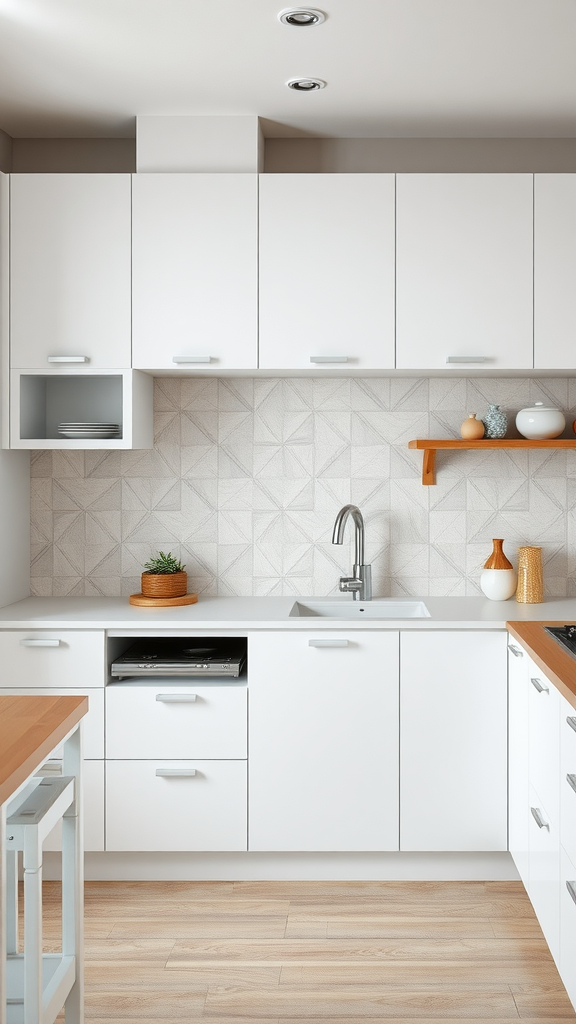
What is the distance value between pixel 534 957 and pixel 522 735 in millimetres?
618

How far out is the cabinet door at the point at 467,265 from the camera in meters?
3.12

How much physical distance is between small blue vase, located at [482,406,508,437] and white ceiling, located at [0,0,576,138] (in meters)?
1.04

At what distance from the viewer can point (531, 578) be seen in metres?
3.33

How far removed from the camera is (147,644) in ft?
11.3

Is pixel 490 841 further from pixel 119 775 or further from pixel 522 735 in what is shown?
pixel 119 775

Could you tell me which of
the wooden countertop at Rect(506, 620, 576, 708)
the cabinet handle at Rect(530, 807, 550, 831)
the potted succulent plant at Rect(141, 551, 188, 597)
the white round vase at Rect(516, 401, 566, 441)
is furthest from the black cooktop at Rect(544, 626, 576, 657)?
the potted succulent plant at Rect(141, 551, 188, 597)

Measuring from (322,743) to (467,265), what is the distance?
170 cm

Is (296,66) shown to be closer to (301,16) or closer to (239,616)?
(301,16)

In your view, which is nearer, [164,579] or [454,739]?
[454,739]

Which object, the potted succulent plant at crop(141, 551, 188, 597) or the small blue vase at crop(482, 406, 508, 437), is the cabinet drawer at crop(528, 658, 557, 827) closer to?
the small blue vase at crop(482, 406, 508, 437)

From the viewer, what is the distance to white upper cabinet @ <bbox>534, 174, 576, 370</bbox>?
312 centimetres

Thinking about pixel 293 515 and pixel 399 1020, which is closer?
pixel 399 1020

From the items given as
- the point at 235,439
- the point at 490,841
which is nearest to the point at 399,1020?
the point at 490,841

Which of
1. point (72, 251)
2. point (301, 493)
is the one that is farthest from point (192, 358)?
point (301, 493)
